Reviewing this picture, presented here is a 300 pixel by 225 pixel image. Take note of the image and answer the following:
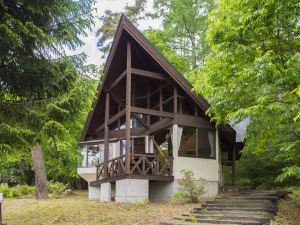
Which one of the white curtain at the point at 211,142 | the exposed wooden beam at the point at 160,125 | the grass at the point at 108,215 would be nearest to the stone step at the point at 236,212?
the grass at the point at 108,215

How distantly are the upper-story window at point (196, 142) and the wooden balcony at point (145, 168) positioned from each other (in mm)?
874

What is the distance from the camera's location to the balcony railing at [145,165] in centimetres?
1470

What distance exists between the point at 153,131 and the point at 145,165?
9.94ft

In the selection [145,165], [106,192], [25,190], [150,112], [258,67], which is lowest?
[25,190]

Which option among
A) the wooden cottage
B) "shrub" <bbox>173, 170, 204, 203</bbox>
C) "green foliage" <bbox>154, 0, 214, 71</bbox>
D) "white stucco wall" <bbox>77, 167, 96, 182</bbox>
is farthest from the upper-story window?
"green foliage" <bbox>154, 0, 214, 71</bbox>

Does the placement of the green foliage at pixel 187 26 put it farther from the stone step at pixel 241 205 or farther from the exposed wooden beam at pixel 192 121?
the stone step at pixel 241 205

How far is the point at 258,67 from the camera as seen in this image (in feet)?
34.2

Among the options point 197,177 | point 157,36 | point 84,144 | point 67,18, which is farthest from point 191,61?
point 67,18

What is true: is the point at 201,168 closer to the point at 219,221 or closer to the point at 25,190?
the point at 219,221

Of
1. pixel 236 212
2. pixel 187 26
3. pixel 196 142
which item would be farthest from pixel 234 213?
pixel 187 26

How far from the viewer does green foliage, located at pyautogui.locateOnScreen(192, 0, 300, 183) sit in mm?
10398

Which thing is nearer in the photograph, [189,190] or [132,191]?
[189,190]

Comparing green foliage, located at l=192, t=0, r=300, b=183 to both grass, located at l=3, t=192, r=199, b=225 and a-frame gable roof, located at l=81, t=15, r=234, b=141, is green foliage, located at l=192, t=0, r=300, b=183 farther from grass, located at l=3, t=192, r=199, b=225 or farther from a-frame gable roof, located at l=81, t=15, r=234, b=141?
grass, located at l=3, t=192, r=199, b=225

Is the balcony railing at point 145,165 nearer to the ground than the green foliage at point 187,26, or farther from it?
nearer to the ground
